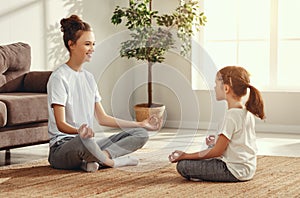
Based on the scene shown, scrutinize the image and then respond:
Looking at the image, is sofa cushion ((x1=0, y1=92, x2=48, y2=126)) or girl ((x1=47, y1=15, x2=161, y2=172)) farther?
sofa cushion ((x1=0, y1=92, x2=48, y2=126))

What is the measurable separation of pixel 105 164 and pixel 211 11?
2.80 meters

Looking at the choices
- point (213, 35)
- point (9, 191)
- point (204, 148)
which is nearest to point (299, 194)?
point (204, 148)

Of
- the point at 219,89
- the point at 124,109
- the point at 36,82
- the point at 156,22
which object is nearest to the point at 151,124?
the point at 124,109

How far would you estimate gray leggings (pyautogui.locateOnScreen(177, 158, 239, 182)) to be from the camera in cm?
294

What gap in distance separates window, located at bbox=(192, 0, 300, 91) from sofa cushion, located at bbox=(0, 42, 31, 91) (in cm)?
187

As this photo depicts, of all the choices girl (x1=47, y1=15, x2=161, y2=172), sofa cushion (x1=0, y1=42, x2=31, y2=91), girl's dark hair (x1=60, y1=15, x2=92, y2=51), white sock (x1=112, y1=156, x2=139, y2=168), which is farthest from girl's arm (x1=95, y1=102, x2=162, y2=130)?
sofa cushion (x1=0, y1=42, x2=31, y2=91)

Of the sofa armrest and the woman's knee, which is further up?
the sofa armrest

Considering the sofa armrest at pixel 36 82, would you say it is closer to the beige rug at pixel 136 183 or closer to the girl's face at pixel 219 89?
the beige rug at pixel 136 183

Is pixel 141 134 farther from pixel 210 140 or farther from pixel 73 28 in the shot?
pixel 73 28

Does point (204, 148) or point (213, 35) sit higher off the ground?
point (213, 35)

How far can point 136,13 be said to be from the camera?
527 cm

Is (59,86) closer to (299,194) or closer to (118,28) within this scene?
(299,194)

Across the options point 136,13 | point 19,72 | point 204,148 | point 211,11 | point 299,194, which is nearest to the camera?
point 299,194

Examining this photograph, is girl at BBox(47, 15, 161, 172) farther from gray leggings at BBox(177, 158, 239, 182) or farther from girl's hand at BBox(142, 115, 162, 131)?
gray leggings at BBox(177, 158, 239, 182)
